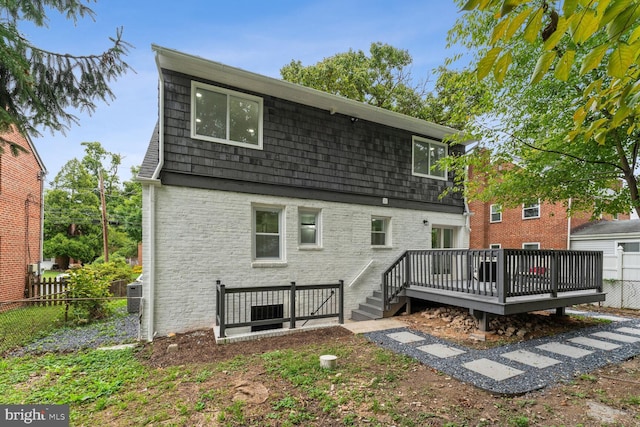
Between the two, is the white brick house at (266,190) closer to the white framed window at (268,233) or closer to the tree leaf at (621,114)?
the white framed window at (268,233)

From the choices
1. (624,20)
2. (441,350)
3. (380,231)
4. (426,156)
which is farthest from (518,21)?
(426,156)

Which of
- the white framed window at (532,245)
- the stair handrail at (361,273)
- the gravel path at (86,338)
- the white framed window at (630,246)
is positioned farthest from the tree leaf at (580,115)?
the white framed window at (532,245)

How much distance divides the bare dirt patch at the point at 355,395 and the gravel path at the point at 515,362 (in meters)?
0.17

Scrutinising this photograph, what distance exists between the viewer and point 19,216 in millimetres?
10648

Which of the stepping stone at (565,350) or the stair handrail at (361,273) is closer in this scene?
the stepping stone at (565,350)

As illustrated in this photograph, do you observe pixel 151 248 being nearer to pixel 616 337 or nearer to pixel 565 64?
pixel 565 64

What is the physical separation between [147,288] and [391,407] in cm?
522

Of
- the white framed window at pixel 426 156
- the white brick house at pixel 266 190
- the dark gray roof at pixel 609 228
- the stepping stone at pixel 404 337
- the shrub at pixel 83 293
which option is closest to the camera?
the stepping stone at pixel 404 337

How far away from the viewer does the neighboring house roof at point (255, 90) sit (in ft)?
20.6

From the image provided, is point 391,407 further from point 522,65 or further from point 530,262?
point 522,65

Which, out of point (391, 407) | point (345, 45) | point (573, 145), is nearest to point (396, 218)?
point (573, 145)

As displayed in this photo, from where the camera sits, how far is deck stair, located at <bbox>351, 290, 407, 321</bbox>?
25.7ft

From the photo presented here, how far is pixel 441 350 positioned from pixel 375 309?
2742mm

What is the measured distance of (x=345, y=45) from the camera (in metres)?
15.7
